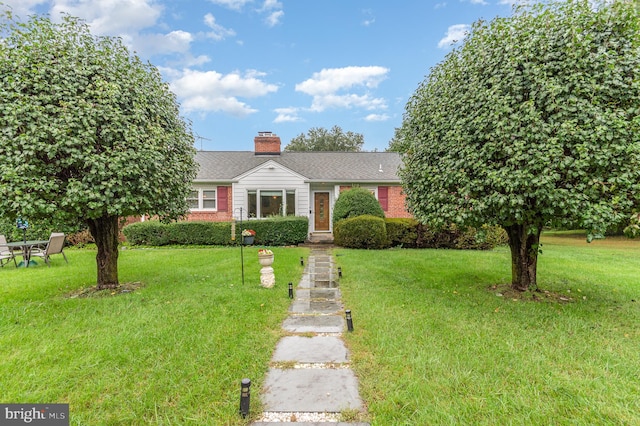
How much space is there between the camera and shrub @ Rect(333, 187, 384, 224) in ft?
39.5

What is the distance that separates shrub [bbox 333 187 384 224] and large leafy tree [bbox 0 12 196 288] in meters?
7.74

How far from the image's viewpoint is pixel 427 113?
5.46 metres

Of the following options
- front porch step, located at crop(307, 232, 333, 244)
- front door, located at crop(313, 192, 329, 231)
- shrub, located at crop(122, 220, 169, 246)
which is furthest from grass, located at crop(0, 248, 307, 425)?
front door, located at crop(313, 192, 329, 231)

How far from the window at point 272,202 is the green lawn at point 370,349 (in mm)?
7887

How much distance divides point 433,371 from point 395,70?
12.6 m

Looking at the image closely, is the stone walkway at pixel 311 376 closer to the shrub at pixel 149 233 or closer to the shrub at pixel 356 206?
the shrub at pixel 356 206

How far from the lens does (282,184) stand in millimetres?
14055

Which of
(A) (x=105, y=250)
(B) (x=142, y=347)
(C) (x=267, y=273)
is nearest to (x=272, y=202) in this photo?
(C) (x=267, y=273)

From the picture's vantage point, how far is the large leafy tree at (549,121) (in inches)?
146

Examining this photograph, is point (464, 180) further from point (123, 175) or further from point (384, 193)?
point (384, 193)

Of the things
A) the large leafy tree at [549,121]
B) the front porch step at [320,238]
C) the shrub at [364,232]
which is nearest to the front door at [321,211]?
the front porch step at [320,238]

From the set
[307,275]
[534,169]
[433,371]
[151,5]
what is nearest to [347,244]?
[307,275]

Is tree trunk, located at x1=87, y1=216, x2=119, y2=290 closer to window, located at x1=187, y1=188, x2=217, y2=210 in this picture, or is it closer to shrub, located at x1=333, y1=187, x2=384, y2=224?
shrub, located at x1=333, y1=187, x2=384, y2=224

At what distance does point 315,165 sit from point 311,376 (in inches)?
556
